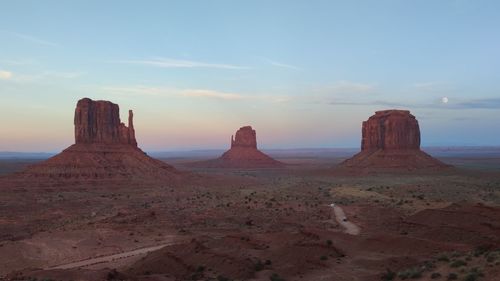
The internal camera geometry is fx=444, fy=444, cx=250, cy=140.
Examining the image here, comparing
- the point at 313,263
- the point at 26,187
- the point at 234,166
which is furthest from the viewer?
the point at 234,166

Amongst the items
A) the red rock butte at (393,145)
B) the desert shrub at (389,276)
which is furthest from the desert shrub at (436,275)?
the red rock butte at (393,145)

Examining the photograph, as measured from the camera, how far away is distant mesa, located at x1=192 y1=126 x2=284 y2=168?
160 m

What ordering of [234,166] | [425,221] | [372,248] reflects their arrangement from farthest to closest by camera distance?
[234,166], [425,221], [372,248]

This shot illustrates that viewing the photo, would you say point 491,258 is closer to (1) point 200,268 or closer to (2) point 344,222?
(1) point 200,268

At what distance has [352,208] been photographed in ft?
164

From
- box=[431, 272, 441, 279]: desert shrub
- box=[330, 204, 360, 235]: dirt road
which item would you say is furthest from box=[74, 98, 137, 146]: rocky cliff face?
box=[431, 272, 441, 279]: desert shrub

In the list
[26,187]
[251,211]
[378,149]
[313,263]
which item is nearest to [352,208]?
[251,211]

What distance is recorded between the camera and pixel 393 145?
11538cm

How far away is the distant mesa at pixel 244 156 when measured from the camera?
16038 cm

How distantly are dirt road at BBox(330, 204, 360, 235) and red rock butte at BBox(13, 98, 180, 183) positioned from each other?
45244 mm

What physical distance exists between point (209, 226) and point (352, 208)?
58.2ft

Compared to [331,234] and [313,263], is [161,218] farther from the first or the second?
[313,263]

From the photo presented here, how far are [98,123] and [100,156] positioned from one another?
7318mm

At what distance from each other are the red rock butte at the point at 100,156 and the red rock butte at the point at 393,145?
169 feet
